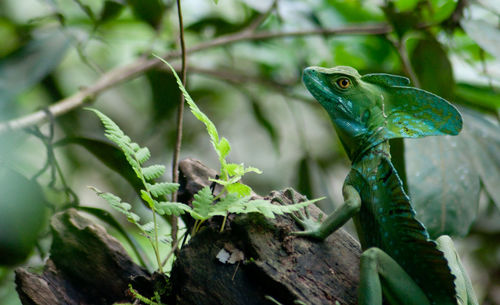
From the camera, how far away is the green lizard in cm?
171

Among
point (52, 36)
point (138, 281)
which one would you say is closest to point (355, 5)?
point (52, 36)

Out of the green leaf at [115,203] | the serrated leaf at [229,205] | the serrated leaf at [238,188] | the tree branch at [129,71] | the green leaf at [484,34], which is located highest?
the tree branch at [129,71]

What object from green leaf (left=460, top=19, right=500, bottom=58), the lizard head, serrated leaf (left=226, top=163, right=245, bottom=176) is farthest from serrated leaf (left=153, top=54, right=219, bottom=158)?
green leaf (left=460, top=19, right=500, bottom=58)

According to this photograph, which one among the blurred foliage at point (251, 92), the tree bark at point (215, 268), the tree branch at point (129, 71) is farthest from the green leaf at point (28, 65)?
the tree bark at point (215, 268)

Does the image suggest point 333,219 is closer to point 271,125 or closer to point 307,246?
point 307,246

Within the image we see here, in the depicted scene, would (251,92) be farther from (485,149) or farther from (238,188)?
(238,188)

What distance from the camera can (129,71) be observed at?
3.42 metres

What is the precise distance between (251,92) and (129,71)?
1666 millimetres

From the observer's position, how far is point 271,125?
4.32 meters

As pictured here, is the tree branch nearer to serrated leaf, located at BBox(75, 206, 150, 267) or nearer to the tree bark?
serrated leaf, located at BBox(75, 206, 150, 267)

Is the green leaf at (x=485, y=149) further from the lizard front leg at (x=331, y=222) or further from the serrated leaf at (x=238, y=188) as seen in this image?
the serrated leaf at (x=238, y=188)

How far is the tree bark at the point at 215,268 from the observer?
1616 mm

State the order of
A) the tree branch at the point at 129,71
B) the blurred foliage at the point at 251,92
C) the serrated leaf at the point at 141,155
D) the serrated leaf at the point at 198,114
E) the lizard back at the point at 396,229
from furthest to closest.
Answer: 1. the tree branch at the point at 129,71
2. the blurred foliage at the point at 251,92
3. the lizard back at the point at 396,229
4. the serrated leaf at the point at 141,155
5. the serrated leaf at the point at 198,114

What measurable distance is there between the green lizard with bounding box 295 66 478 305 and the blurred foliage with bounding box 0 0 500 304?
55cm
